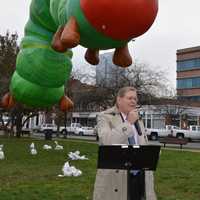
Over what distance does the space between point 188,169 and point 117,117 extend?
33.4 feet

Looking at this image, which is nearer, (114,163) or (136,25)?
(114,163)

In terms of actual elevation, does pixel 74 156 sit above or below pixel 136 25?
below

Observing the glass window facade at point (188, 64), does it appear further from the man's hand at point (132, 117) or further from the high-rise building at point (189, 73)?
the man's hand at point (132, 117)

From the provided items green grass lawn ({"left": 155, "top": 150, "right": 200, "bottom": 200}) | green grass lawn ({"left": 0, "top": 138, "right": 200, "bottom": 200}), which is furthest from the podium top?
green grass lawn ({"left": 155, "top": 150, "right": 200, "bottom": 200})

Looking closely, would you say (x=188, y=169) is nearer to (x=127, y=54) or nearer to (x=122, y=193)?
(x=127, y=54)

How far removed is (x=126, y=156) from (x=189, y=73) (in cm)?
7978

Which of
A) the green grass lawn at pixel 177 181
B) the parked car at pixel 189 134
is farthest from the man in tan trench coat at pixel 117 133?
the parked car at pixel 189 134

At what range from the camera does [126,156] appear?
160 inches

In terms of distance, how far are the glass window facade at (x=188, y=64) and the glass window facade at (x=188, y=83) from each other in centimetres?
211

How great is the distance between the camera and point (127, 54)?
6.68 m

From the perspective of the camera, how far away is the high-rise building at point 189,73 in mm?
80412

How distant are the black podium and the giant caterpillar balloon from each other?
6.24ft

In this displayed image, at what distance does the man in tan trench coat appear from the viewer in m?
4.20

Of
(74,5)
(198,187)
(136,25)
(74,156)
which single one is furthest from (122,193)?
(74,156)
